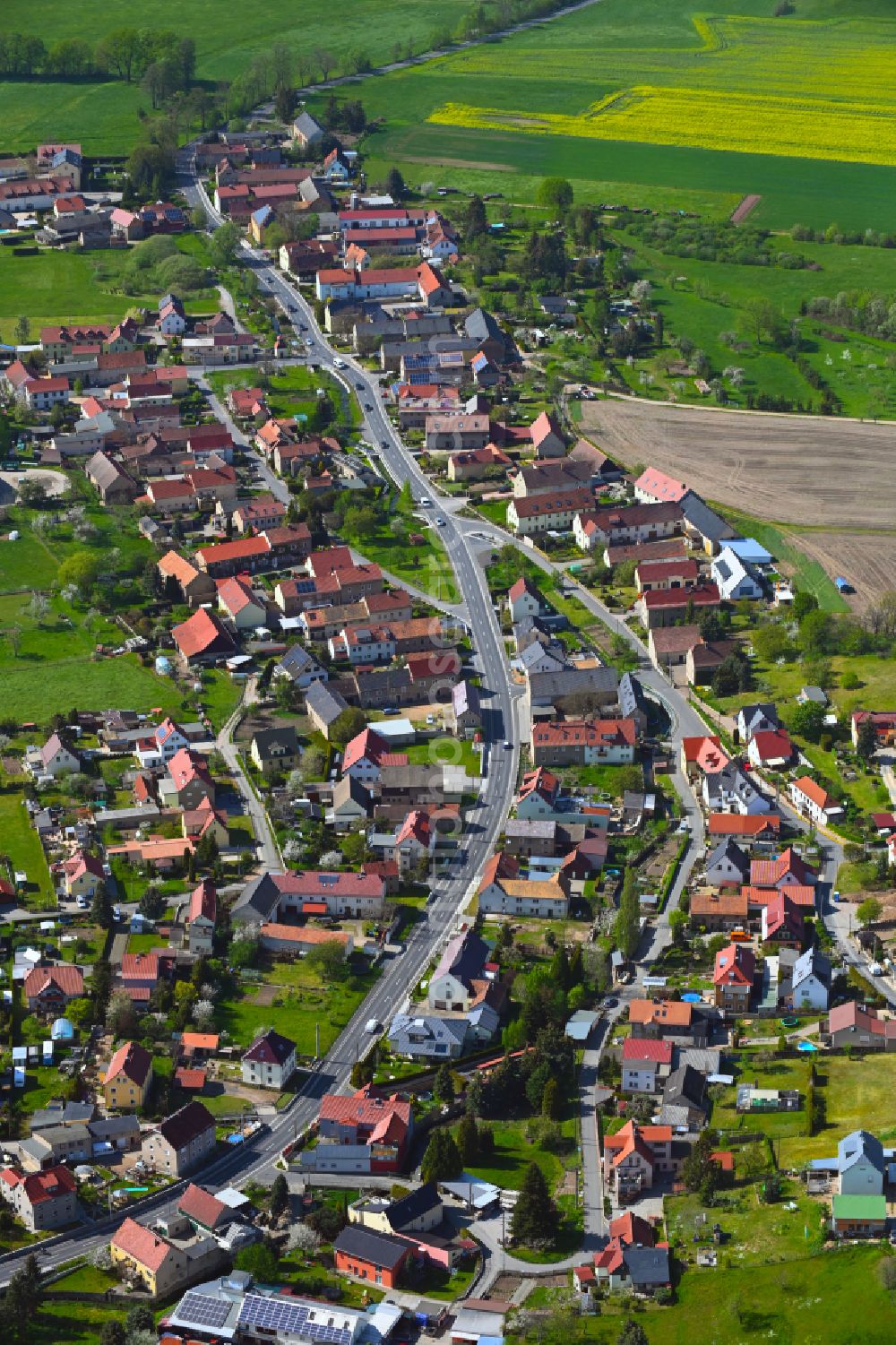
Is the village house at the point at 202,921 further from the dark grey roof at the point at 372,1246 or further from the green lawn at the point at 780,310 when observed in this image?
the green lawn at the point at 780,310

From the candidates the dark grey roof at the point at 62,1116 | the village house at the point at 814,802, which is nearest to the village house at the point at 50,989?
the dark grey roof at the point at 62,1116

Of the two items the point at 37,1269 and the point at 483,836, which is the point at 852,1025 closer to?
the point at 483,836

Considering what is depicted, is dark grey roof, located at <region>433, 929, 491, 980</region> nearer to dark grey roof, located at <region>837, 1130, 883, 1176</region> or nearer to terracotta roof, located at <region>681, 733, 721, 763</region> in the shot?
dark grey roof, located at <region>837, 1130, 883, 1176</region>

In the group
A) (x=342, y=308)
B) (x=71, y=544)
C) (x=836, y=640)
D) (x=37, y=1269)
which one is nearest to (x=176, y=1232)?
(x=37, y=1269)

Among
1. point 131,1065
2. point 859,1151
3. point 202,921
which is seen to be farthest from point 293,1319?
point 202,921

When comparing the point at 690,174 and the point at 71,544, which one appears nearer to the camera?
the point at 71,544

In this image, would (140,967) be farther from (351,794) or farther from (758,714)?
(758,714)
